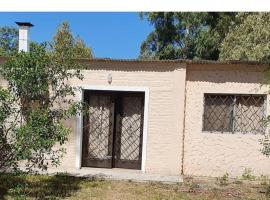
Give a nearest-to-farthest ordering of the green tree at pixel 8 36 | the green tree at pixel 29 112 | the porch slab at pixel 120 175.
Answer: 1. the green tree at pixel 29 112
2. the porch slab at pixel 120 175
3. the green tree at pixel 8 36

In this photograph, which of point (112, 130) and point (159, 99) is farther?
point (112, 130)

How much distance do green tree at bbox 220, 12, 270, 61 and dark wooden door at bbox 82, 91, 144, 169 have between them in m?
6.30

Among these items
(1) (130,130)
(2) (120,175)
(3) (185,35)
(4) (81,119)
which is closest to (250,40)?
(1) (130,130)

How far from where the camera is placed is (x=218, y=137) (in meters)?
12.4

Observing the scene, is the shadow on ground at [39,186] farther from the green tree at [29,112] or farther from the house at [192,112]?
the house at [192,112]

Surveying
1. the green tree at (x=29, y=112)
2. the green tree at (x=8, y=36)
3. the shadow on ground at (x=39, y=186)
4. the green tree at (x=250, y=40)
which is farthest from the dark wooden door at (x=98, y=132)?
the green tree at (x=8, y=36)

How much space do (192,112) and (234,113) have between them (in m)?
1.14

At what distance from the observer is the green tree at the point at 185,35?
1128 inches

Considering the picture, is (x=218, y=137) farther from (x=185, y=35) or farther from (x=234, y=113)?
(x=185, y=35)

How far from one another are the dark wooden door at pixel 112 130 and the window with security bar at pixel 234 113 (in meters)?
1.99

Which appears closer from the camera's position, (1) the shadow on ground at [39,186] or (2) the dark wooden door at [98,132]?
(1) the shadow on ground at [39,186]

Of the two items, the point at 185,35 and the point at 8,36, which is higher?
the point at 8,36

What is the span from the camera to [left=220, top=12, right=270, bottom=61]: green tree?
60.3 ft
